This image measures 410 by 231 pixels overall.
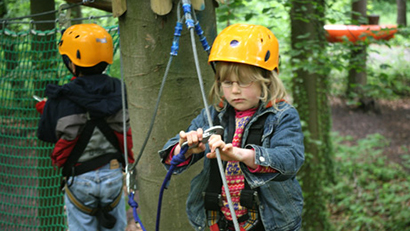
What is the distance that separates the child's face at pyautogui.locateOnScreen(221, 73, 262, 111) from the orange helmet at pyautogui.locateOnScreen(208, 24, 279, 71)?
0.09 metres

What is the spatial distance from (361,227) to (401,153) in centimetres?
352

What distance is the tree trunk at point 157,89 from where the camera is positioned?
2.20 metres

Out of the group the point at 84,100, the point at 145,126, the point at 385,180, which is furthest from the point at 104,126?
the point at 385,180

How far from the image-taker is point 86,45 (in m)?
2.93

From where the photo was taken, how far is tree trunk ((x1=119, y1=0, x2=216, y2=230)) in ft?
7.20

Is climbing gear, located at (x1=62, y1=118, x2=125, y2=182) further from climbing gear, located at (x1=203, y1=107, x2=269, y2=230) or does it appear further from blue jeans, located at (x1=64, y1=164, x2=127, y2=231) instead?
climbing gear, located at (x1=203, y1=107, x2=269, y2=230)

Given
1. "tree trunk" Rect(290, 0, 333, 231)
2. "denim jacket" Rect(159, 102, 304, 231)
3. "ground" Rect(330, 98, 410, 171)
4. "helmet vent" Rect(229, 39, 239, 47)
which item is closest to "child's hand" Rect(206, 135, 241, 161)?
"denim jacket" Rect(159, 102, 304, 231)

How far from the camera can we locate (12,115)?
4.50m

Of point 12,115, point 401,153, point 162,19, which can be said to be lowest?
point 401,153

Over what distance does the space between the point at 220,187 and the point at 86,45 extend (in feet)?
5.16

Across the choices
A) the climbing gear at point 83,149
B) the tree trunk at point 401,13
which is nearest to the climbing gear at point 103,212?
the climbing gear at point 83,149

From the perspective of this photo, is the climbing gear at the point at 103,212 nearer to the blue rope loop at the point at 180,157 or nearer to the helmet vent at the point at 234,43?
the blue rope loop at the point at 180,157

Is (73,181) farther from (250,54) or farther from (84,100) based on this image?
(250,54)

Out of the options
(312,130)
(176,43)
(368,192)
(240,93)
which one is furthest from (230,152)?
(368,192)
